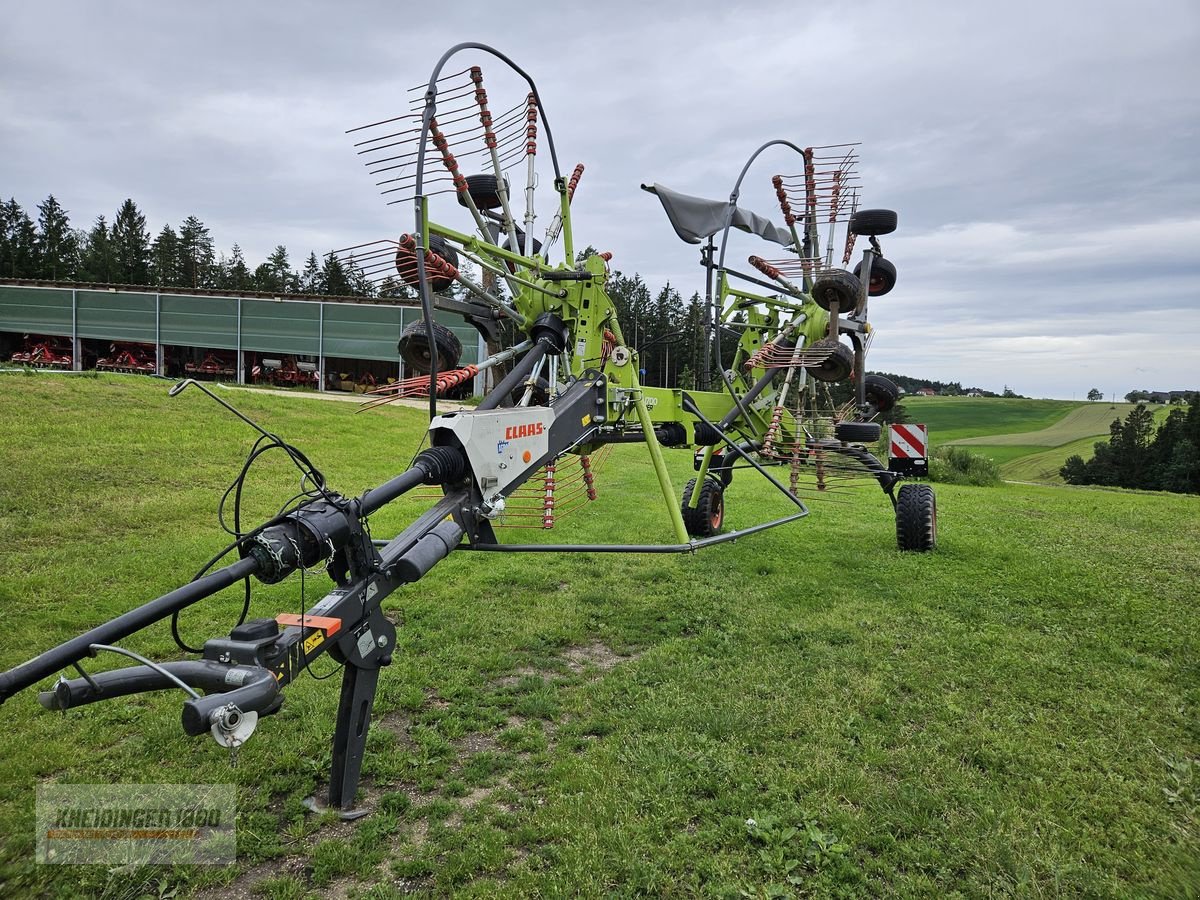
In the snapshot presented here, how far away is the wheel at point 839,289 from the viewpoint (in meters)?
7.04

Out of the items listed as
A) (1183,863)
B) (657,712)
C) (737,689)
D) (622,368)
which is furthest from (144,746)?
(1183,863)

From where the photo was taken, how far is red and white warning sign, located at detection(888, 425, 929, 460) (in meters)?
9.35

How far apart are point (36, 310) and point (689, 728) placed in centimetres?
4588

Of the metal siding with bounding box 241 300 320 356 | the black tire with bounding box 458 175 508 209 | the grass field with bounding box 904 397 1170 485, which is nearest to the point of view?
the black tire with bounding box 458 175 508 209

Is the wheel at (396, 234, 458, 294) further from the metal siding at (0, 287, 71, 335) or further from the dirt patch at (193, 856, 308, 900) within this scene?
the metal siding at (0, 287, 71, 335)

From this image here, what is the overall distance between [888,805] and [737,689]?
1.53m

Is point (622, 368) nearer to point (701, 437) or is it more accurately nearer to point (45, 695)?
point (701, 437)

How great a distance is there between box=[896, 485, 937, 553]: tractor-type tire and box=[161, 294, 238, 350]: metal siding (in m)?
34.3

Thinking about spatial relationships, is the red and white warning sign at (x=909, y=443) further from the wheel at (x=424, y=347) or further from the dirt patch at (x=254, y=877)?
the dirt patch at (x=254, y=877)

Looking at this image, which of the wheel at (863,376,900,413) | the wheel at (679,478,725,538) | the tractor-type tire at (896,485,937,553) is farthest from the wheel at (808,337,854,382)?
the wheel at (679,478,725,538)

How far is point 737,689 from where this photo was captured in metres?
4.95

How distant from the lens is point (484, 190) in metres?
5.41

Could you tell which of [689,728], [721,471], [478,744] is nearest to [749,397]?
[721,471]

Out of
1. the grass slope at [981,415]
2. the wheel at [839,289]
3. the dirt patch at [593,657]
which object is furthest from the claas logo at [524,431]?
the grass slope at [981,415]
